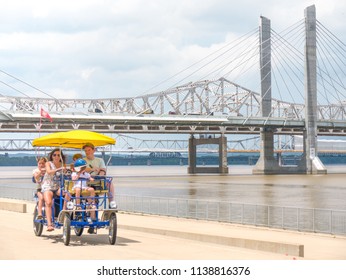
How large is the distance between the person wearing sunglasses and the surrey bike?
0.26 ft

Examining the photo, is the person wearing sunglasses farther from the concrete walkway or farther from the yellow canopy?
the concrete walkway

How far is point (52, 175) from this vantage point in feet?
61.1

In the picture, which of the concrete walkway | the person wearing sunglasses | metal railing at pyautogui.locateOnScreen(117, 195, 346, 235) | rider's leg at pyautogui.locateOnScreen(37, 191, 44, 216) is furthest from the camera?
metal railing at pyautogui.locateOnScreen(117, 195, 346, 235)

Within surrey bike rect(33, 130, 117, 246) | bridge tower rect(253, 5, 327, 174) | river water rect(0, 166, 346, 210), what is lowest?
river water rect(0, 166, 346, 210)

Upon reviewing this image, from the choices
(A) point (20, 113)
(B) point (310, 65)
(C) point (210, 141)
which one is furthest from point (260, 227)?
(C) point (210, 141)

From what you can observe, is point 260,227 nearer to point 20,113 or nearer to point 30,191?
point 30,191

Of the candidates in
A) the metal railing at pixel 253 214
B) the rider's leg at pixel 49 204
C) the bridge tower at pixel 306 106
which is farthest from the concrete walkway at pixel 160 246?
the bridge tower at pixel 306 106

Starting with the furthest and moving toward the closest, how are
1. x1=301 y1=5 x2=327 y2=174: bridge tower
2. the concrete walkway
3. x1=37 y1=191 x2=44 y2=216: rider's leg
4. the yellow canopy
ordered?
x1=301 y1=5 x2=327 y2=174: bridge tower < x1=37 y1=191 x2=44 y2=216: rider's leg < the yellow canopy < the concrete walkway

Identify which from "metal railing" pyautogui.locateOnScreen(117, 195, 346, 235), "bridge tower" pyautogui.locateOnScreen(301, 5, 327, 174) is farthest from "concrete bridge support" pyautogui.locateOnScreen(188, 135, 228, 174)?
"metal railing" pyautogui.locateOnScreen(117, 195, 346, 235)

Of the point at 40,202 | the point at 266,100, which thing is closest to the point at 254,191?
the point at 40,202

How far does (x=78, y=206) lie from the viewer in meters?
18.0

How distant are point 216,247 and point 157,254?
2.64 m

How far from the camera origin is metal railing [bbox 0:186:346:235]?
25.3m

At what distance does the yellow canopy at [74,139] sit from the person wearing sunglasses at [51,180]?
0.37 m
